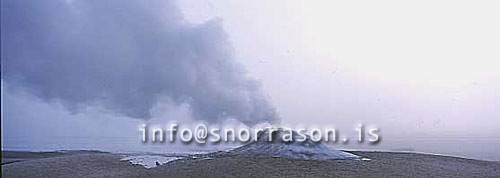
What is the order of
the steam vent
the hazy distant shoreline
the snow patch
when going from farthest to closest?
the steam vent
the snow patch
the hazy distant shoreline

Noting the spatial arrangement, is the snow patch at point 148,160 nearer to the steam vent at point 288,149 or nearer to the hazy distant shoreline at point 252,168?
the hazy distant shoreline at point 252,168

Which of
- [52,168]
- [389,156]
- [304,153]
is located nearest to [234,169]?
[304,153]

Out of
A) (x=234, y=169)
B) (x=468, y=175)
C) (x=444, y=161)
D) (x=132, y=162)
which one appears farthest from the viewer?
(x=444, y=161)

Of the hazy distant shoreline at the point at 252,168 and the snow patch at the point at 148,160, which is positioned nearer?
the hazy distant shoreline at the point at 252,168

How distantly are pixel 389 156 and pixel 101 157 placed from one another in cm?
931

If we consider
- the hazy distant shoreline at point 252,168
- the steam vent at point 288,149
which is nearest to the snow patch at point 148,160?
the hazy distant shoreline at point 252,168

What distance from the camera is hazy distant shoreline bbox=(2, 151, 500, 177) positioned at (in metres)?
14.4

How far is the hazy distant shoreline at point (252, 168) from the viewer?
14422mm

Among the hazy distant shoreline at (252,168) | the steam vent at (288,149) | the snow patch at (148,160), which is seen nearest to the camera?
the hazy distant shoreline at (252,168)

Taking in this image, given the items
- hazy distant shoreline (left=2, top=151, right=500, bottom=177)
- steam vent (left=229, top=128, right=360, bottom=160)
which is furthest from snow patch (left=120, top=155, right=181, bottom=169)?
steam vent (left=229, top=128, right=360, bottom=160)

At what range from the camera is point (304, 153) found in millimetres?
17547

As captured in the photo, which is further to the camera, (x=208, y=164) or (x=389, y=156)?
(x=389, y=156)

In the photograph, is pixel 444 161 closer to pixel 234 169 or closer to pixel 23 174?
pixel 234 169

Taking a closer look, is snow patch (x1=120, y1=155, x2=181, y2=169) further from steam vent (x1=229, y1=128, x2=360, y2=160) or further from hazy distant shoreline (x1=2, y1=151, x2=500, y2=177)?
steam vent (x1=229, y1=128, x2=360, y2=160)
